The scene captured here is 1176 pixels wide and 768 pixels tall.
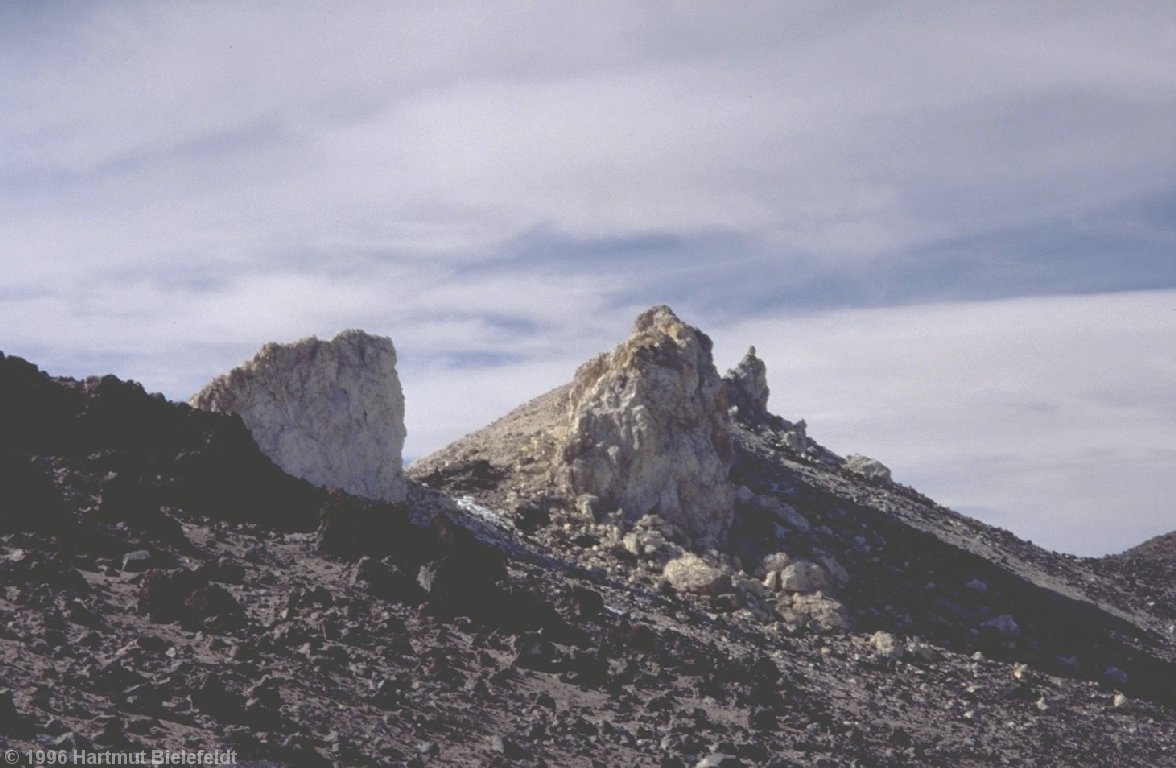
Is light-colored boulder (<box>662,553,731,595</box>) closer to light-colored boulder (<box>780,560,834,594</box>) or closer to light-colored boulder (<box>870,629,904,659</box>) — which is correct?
light-colored boulder (<box>780,560,834,594</box>)

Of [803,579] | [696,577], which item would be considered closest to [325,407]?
[696,577]

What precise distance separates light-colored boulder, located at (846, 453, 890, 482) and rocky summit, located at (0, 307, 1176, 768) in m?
6.03

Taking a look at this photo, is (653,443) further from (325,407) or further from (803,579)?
(325,407)

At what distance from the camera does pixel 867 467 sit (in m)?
57.0

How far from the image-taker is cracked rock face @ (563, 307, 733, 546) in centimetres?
3803

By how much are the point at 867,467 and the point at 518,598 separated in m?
36.6

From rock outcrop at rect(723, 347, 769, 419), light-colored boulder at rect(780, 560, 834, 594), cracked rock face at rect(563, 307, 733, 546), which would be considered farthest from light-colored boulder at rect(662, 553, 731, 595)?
rock outcrop at rect(723, 347, 769, 419)

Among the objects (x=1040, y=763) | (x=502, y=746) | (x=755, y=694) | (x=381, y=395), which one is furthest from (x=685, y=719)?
(x=381, y=395)

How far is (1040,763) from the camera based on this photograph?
27.1 m

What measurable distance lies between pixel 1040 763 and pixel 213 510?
17.8m

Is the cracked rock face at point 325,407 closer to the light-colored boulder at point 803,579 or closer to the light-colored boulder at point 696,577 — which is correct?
the light-colored boulder at point 696,577

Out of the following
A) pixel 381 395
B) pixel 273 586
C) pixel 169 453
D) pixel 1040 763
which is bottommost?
pixel 1040 763

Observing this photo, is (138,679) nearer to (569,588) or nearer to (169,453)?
(169,453)

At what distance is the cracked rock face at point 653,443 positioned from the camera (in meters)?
38.0
